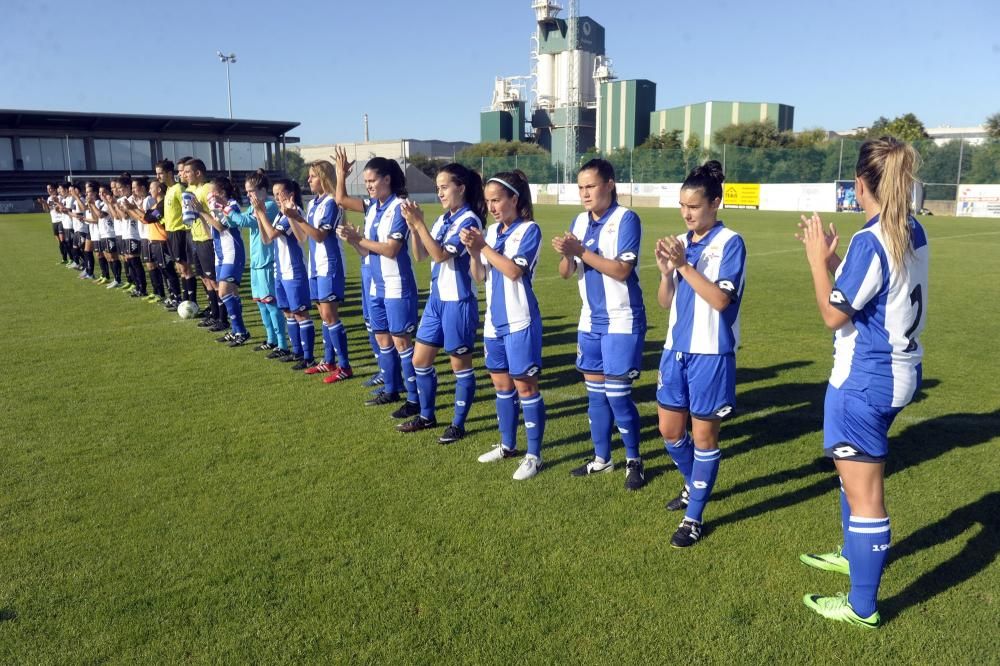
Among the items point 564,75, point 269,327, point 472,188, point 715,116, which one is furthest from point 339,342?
point 564,75

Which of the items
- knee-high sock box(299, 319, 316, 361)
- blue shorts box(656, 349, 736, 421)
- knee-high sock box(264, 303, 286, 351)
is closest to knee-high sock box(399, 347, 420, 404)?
knee-high sock box(299, 319, 316, 361)

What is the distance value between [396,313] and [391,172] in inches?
46.5

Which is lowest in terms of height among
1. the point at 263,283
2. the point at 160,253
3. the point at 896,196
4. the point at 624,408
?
the point at 624,408

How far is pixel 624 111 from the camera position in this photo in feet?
246

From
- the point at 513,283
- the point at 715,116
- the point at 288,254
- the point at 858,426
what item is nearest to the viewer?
the point at 858,426

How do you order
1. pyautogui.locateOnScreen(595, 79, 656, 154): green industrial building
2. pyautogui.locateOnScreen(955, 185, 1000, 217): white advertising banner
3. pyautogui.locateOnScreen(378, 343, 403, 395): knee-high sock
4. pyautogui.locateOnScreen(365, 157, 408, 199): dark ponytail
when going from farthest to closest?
pyautogui.locateOnScreen(595, 79, 656, 154): green industrial building
pyautogui.locateOnScreen(955, 185, 1000, 217): white advertising banner
pyautogui.locateOnScreen(378, 343, 403, 395): knee-high sock
pyautogui.locateOnScreen(365, 157, 408, 199): dark ponytail

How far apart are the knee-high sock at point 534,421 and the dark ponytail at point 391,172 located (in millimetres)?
2029

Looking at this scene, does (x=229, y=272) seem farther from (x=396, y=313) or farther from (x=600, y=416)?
(x=600, y=416)

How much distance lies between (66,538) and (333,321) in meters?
3.41

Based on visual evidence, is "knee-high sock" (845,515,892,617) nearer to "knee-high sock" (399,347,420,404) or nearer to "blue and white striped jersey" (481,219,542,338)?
"blue and white striped jersey" (481,219,542,338)

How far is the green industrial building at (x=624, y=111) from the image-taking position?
243 ft

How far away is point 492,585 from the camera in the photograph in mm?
3357

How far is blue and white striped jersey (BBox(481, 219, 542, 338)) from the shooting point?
4.45m

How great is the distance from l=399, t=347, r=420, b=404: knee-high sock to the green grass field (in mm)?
309
